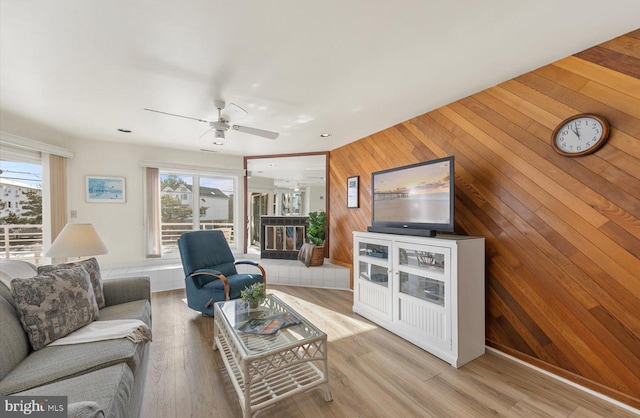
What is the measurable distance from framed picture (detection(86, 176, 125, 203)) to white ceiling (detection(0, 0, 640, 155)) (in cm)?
124

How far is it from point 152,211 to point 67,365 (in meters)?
3.50

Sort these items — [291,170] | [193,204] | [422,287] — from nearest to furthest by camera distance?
1. [422,287]
2. [193,204]
3. [291,170]

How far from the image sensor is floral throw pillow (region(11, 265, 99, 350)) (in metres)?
1.50

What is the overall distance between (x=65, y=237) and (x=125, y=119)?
1529mm

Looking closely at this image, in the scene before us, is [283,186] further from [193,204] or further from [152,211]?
[152,211]

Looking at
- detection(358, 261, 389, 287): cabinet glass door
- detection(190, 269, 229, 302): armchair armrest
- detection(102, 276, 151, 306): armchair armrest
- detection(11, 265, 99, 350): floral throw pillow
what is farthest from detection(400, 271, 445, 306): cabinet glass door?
detection(11, 265, 99, 350): floral throw pillow

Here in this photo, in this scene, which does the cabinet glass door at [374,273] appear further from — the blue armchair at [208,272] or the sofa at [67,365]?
the sofa at [67,365]

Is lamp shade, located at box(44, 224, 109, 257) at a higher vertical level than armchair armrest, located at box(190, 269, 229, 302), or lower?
higher

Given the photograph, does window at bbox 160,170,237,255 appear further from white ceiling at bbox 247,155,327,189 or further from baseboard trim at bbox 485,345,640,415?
baseboard trim at bbox 485,345,640,415

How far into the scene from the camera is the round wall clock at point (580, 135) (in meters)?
1.74

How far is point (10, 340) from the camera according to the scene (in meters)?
1.35

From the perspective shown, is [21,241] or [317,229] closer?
[21,241]

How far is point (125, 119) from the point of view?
3.09 metres

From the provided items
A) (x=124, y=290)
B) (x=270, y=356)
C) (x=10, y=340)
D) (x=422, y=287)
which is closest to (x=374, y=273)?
(x=422, y=287)
